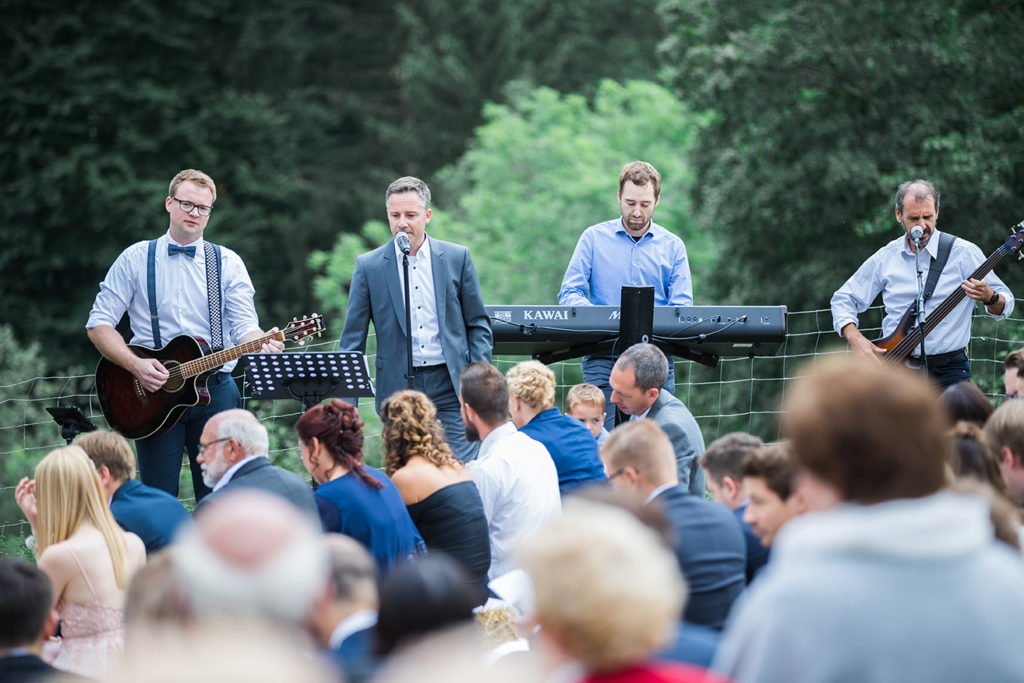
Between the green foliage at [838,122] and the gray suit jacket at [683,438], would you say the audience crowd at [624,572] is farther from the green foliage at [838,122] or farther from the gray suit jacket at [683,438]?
the green foliage at [838,122]

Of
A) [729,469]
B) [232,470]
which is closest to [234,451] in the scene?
[232,470]

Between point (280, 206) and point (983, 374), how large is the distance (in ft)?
58.7

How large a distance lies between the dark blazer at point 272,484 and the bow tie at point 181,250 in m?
2.12

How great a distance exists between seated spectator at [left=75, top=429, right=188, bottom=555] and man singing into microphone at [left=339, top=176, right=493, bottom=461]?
7.00 ft

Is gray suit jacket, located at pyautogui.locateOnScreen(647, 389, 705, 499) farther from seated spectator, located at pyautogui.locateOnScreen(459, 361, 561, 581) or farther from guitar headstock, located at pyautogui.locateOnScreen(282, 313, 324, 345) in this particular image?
guitar headstock, located at pyautogui.locateOnScreen(282, 313, 324, 345)

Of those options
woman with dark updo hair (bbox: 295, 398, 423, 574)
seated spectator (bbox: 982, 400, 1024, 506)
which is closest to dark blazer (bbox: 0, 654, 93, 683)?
woman with dark updo hair (bbox: 295, 398, 423, 574)

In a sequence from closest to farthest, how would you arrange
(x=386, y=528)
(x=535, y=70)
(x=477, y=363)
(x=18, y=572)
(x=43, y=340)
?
(x=18, y=572)
(x=386, y=528)
(x=477, y=363)
(x=43, y=340)
(x=535, y=70)

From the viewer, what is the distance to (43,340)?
22.8 metres

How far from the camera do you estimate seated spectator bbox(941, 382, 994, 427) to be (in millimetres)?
5102

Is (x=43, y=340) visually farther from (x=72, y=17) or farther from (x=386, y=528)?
(x=386, y=528)

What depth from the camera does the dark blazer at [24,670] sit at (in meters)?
3.29

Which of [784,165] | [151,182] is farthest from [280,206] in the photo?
[784,165]

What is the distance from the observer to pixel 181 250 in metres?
6.95

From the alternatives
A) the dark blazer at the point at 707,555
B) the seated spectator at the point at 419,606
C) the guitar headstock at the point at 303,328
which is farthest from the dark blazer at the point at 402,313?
the seated spectator at the point at 419,606
